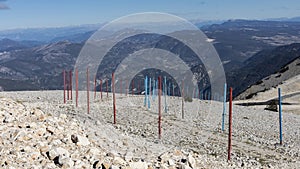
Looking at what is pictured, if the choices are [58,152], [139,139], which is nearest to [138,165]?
[58,152]

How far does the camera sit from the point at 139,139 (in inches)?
533

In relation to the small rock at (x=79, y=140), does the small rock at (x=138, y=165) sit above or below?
below

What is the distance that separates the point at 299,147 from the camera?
16.0 metres

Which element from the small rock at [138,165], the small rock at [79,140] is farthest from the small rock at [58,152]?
the small rock at [138,165]

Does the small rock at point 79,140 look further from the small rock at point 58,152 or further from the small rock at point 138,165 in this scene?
the small rock at point 138,165

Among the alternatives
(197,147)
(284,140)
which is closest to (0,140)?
(197,147)

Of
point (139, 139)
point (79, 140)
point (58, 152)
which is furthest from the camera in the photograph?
point (139, 139)

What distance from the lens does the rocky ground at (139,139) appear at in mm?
7804

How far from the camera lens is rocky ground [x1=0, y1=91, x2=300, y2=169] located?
780 centimetres

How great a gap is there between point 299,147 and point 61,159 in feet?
40.2

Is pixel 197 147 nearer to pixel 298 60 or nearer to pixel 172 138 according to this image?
pixel 172 138

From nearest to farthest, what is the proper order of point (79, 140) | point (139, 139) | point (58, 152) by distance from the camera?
point (58, 152), point (79, 140), point (139, 139)

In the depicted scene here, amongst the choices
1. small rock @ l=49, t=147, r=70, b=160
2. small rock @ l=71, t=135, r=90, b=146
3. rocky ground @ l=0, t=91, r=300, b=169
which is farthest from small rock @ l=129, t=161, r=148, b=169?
small rock @ l=71, t=135, r=90, b=146

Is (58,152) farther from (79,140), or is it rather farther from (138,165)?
(138,165)
